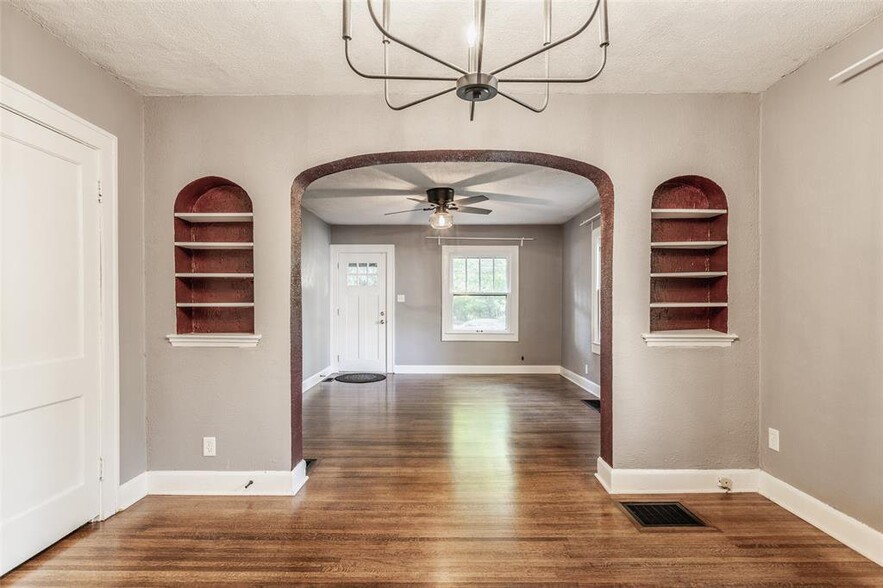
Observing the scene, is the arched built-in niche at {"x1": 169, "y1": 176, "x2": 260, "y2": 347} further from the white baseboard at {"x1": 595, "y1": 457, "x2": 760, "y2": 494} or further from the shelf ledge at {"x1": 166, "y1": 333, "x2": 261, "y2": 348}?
the white baseboard at {"x1": 595, "y1": 457, "x2": 760, "y2": 494}

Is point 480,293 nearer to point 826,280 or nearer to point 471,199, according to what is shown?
point 471,199

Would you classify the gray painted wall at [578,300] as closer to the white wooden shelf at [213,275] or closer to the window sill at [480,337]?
the window sill at [480,337]

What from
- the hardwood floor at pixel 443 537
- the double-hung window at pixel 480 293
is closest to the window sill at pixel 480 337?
the double-hung window at pixel 480 293

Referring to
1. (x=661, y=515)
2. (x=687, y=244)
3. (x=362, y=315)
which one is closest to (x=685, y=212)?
(x=687, y=244)

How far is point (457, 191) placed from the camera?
16.5 ft

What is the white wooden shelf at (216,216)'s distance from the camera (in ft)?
9.42

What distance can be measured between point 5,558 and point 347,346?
5.28 metres

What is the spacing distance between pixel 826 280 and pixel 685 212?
2.66ft

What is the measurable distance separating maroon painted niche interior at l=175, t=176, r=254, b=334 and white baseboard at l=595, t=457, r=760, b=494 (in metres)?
2.56

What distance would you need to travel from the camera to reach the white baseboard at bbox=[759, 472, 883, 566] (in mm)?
2129

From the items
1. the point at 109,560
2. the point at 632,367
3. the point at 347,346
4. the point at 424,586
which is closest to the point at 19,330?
the point at 109,560

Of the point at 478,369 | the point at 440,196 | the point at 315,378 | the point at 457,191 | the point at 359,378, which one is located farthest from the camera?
the point at 478,369

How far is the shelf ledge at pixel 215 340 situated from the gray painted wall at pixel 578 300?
13.9ft

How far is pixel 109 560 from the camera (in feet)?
7.02
